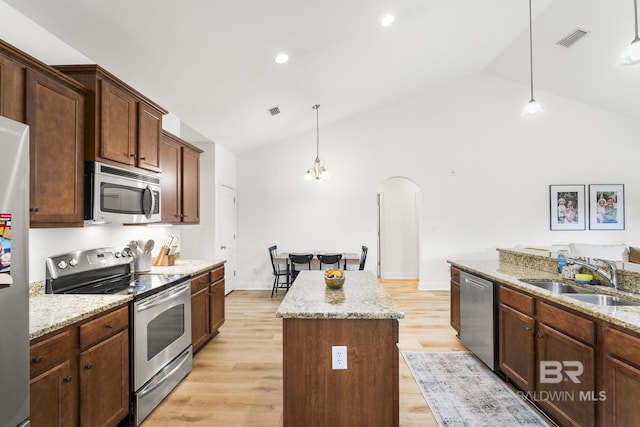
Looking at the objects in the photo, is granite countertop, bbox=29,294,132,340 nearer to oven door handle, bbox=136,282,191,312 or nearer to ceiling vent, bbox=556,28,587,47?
oven door handle, bbox=136,282,191,312

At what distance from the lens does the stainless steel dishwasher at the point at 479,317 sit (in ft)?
8.85

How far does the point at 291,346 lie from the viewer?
1747mm

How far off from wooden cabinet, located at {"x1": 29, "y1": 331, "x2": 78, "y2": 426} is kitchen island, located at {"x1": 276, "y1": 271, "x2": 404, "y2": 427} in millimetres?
1066

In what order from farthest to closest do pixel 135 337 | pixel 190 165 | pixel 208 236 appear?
1. pixel 208 236
2. pixel 190 165
3. pixel 135 337

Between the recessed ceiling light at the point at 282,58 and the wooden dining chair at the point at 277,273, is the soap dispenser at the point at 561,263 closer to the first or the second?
the recessed ceiling light at the point at 282,58

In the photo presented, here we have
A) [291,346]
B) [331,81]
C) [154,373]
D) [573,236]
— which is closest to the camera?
[291,346]

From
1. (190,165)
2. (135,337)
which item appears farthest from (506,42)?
(135,337)

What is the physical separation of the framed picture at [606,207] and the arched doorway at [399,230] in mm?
3141

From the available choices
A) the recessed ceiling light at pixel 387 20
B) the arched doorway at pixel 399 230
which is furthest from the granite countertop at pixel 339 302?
the arched doorway at pixel 399 230

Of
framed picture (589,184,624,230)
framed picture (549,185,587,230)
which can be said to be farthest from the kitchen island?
framed picture (589,184,624,230)

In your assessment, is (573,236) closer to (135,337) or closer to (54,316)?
(135,337)

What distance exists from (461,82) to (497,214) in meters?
2.60

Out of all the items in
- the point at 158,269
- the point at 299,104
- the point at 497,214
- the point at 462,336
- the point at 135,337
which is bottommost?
the point at 462,336

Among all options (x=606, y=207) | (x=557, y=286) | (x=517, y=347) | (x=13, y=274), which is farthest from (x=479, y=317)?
(x=606, y=207)
